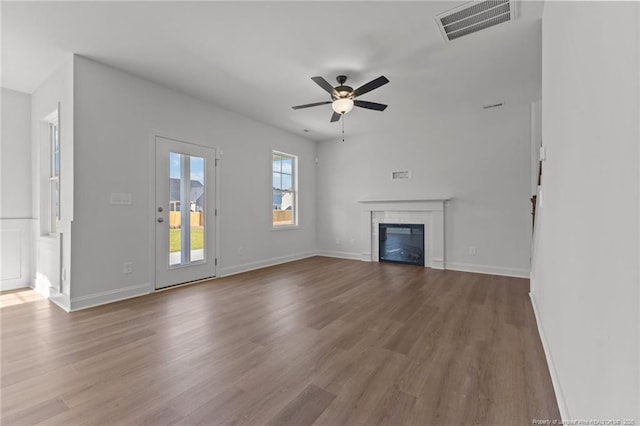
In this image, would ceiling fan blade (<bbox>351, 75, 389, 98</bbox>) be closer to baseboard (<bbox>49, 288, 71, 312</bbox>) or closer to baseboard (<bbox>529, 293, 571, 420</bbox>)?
baseboard (<bbox>529, 293, 571, 420</bbox>)

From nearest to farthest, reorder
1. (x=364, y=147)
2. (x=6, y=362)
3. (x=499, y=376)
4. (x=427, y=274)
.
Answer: (x=499, y=376) < (x=6, y=362) < (x=427, y=274) < (x=364, y=147)

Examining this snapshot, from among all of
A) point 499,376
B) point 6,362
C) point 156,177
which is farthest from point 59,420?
point 156,177

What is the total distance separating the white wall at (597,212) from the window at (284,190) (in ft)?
15.5

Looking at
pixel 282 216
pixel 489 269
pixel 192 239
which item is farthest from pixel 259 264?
pixel 489 269

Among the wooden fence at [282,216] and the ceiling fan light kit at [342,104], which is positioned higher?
the ceiling fan light kit at [342,104]

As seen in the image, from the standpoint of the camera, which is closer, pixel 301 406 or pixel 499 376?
pixel 301 406

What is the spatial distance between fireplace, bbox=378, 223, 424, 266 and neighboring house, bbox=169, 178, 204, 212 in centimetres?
352

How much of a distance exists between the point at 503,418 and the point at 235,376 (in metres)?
1.53

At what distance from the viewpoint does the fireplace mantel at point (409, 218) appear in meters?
5.10

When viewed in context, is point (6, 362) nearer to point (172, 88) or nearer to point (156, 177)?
point (156, 177)

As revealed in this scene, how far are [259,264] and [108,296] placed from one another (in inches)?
93.8

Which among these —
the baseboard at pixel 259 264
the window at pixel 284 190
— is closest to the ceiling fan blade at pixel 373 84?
the window at pixel 284 190

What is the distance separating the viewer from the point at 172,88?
3857mm

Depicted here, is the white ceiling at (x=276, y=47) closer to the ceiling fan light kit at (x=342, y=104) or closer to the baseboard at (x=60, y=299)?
the ceiling fan light kit at (x=342, y=104)
